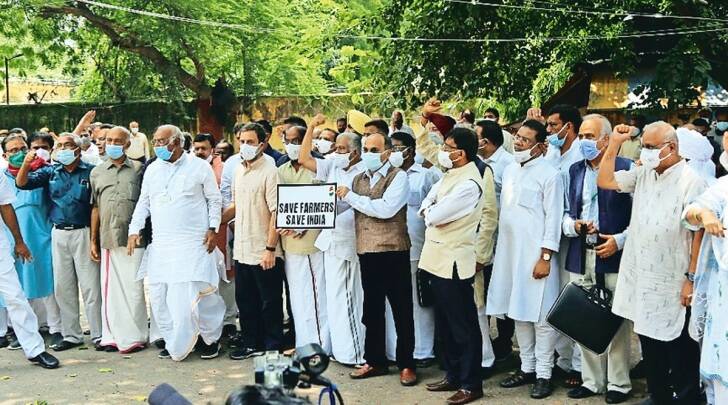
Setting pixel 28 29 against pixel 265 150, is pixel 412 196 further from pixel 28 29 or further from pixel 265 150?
pixel 28 29

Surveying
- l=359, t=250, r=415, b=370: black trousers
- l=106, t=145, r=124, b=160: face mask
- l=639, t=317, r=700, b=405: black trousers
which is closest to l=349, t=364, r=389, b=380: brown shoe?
l=359, t=250, r=415, b=370: black trousers

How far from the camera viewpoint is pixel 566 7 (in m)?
13.6

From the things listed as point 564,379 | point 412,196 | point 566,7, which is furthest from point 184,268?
point 566,7

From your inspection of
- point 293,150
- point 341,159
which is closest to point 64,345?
point 293,150

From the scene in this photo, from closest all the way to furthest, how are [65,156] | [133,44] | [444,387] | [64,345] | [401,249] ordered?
[444,387] < [401,249] < [65,156] < [64,345] < [133,44]

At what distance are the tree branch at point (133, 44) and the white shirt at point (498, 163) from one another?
16.0m

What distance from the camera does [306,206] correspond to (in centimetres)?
689

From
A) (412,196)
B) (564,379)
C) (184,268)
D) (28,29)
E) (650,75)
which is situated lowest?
(564,379)

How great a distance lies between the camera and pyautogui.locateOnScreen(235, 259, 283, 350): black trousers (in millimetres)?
7406

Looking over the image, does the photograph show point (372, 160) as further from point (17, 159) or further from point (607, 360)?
point (17, 159)

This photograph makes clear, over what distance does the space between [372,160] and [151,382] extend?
2.48 metres

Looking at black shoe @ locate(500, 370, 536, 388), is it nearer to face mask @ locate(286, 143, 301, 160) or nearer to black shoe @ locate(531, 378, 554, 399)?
black shoe @ locate(531, 378, 554, 399)

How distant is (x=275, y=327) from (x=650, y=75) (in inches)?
435

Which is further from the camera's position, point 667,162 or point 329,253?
point 329,253
